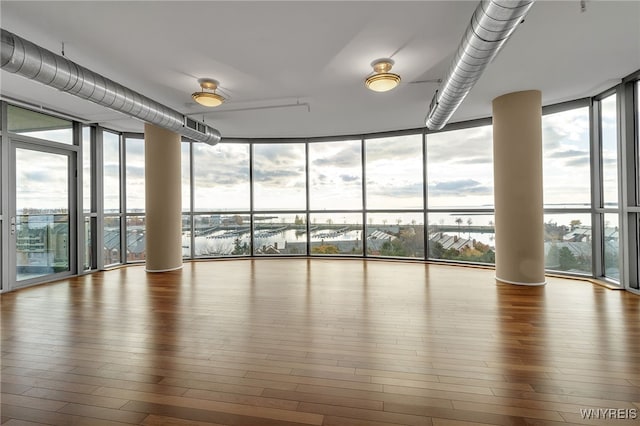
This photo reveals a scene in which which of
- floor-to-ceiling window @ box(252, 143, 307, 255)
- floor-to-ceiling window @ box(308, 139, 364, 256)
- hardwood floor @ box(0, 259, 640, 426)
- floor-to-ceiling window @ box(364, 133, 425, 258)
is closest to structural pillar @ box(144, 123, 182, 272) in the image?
hardwood floor @ box(0, 259, 640, 426)

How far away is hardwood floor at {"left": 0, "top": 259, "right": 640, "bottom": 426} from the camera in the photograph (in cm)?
188

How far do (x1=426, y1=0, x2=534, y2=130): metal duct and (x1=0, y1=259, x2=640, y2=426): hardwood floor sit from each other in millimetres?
2566

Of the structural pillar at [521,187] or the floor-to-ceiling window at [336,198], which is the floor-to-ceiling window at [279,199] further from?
the structural pillar at [521,187]

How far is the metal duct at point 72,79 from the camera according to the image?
276 cm

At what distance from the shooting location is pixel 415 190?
7.06 meters

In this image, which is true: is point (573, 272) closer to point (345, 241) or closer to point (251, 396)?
point (345, 241)

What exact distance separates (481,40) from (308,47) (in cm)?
176

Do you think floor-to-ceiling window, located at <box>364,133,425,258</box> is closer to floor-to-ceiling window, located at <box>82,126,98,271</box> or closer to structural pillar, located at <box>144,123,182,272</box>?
structural pillar, located at <box>144,123,182,272</box>

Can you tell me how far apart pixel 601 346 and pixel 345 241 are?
5.38m

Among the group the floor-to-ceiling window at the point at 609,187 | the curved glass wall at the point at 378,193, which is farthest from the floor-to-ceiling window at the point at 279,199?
the floor-to-ceiling window at the point at 609,187

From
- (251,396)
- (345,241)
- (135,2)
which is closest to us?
(251,396)

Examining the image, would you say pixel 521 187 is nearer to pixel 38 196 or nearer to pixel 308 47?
pixel 308 47

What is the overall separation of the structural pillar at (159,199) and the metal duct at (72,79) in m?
1.40

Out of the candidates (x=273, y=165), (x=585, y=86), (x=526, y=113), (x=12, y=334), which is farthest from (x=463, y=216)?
(x=12, y=334)
